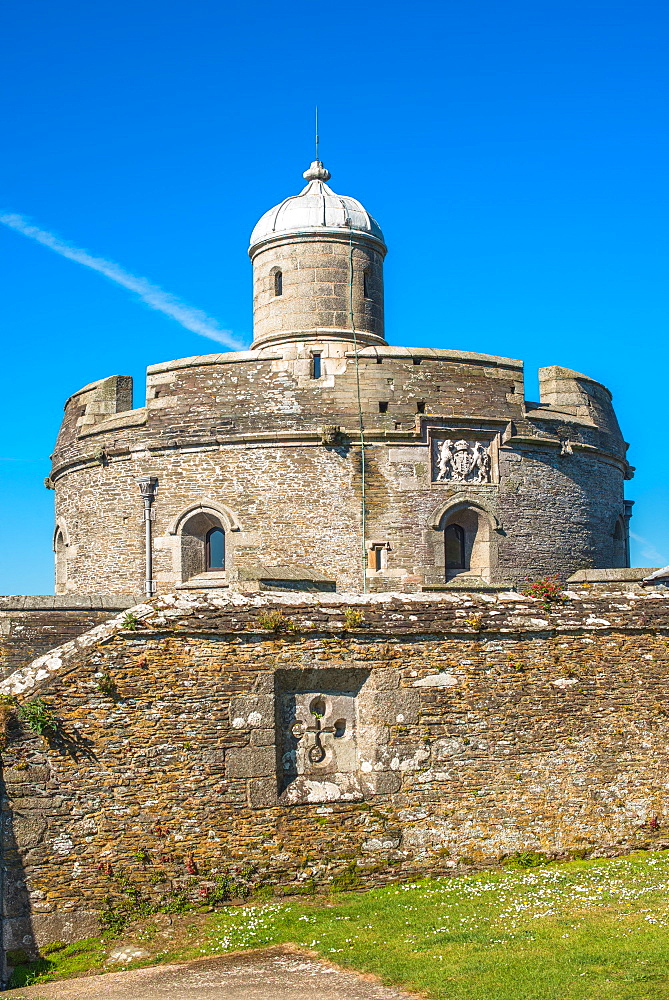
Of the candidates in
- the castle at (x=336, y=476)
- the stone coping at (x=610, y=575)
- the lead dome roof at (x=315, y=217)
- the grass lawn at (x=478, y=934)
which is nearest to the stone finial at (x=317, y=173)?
the lead dome roof at (x=315, y=217)

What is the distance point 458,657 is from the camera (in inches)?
404

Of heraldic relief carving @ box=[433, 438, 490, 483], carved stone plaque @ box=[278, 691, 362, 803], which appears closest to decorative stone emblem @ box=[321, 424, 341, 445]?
heraldic relief carving @ box=[433, 438, 490, 483]

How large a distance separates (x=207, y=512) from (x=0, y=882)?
41.1 feet

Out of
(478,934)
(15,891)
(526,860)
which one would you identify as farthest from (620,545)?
(15,891)

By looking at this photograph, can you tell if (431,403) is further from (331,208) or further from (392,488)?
(331,208)

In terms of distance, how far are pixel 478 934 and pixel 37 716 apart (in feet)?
12.8

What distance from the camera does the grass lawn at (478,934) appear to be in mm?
7371

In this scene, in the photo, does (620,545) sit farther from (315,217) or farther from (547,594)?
(547,594)

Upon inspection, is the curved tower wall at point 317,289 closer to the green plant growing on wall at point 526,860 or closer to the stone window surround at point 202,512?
the stone window surround at point 202,512

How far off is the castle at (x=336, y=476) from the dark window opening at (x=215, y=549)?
26 mm

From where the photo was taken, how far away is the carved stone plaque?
9.88m

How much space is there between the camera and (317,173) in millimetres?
26141

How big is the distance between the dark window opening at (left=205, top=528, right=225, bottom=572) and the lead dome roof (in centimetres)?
703

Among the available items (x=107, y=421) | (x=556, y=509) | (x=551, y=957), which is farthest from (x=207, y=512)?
(x=551, y=957)
